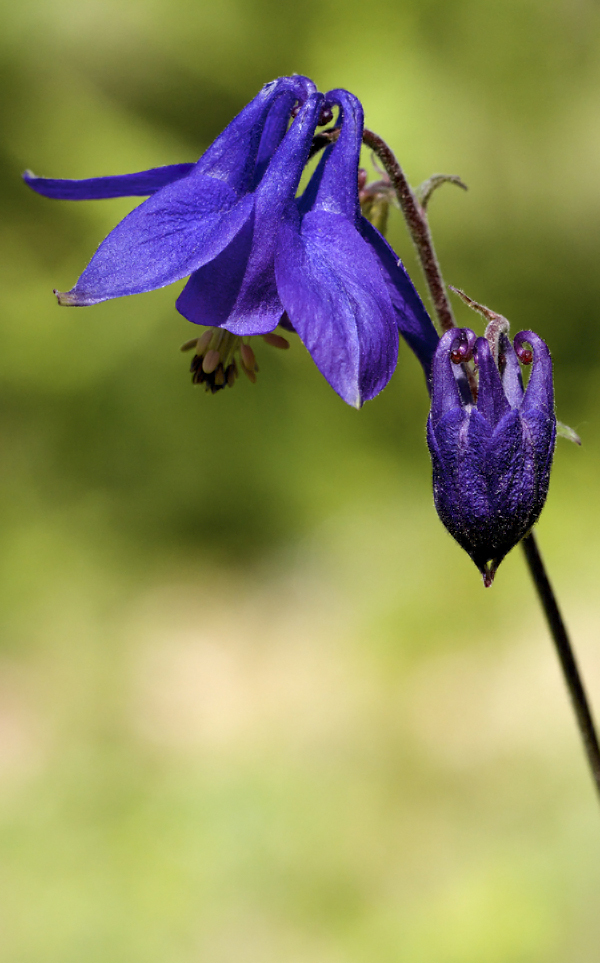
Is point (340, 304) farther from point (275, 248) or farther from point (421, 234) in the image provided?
point (421, 234)

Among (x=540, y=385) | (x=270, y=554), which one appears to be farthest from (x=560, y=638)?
(x=270, y=554)

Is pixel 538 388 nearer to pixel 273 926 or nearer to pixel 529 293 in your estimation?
pixel 273 926

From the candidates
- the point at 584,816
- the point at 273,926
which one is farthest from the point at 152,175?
the point at 584,816

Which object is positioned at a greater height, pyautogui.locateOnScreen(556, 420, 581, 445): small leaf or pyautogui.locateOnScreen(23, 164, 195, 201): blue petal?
pyautogui.locateOnScreen(23, 164, 195, 201): blue petal

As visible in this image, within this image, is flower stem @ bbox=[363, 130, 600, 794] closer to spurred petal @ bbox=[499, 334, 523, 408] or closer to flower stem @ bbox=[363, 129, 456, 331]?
flower stem @ bbox=[363, 129, 456, 331]

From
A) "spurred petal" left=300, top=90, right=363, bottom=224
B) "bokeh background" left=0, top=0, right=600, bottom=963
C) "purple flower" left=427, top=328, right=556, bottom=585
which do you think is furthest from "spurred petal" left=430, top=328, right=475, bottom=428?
"bokeh background" left=0, top=0, right=600, bottom=963

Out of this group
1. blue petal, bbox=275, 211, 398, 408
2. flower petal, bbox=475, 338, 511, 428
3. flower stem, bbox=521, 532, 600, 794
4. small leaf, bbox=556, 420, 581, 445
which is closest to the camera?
blue petal, bbox=275, 211, 398, 408

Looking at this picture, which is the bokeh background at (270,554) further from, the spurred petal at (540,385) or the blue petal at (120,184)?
the blue petal at (120,184)
